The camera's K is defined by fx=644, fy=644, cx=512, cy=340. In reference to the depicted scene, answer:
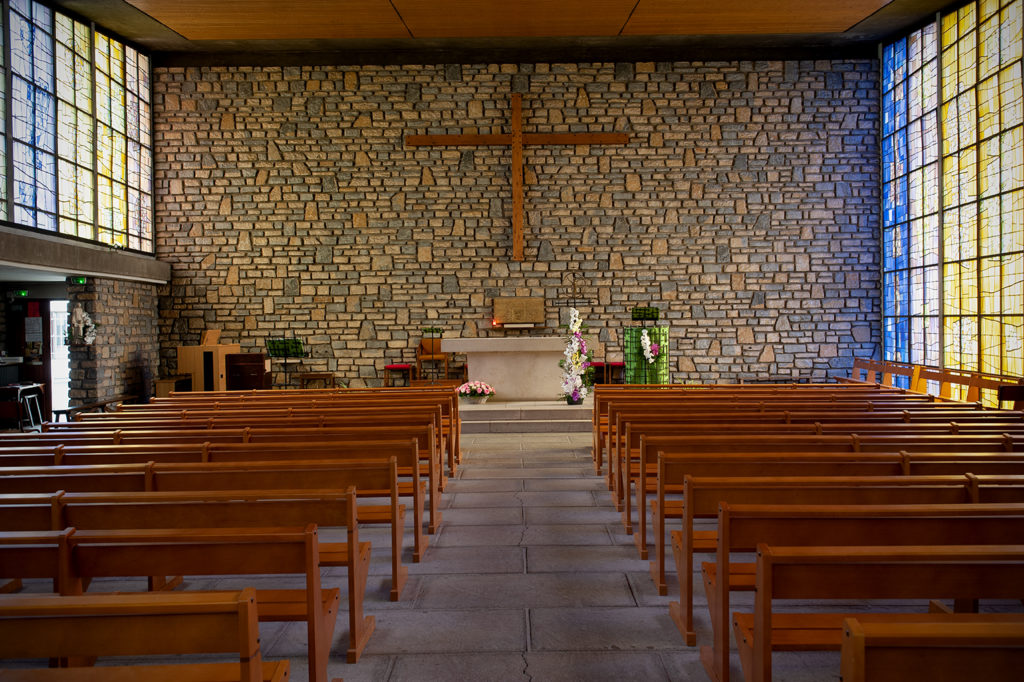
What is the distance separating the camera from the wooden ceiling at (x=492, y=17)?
851 centimetres

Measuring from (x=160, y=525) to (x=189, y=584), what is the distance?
0.97 m

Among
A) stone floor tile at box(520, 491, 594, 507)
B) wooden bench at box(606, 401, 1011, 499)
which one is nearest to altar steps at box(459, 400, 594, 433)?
wooden bench at box(606, 401, 1011, 499)

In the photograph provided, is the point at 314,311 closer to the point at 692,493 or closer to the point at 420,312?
the point at 420,312

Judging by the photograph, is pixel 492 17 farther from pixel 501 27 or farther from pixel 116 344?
pixel 116 344

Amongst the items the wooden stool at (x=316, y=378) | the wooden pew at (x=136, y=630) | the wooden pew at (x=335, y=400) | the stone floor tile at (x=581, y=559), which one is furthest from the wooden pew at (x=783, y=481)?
the wooden stool at (x=316, y=378)

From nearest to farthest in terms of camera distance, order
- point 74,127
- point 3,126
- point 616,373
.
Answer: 1. point 3,126
2. point 74,127
3. point 616,373

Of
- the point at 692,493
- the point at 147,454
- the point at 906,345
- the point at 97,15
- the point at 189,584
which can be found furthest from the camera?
the point at 906,345

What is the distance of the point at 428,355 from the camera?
10.5m

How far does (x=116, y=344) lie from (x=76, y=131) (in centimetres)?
304

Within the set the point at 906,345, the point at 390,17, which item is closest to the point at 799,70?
the point at 906,345

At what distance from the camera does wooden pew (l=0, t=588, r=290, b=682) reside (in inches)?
46.6

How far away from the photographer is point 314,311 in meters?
10.8

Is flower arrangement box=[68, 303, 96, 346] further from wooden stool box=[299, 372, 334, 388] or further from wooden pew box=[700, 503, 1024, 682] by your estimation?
wooden pew box=[700, 503, 1024, 682]

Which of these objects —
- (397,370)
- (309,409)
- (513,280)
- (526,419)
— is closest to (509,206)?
(513,280)
